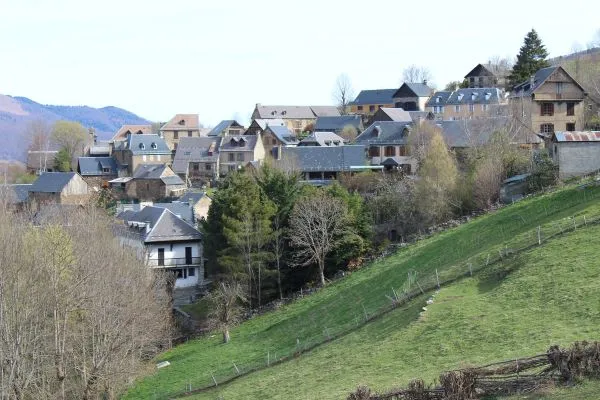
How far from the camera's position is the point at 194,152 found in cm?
9431

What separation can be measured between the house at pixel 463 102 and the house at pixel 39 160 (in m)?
50.7

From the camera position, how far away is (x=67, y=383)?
3453 centimetres

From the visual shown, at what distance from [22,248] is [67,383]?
6382 millimetres

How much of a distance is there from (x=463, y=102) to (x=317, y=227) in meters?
50.3

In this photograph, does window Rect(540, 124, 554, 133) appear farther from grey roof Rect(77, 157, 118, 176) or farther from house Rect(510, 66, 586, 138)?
grey roof Rect(77, 157, 118, 176)

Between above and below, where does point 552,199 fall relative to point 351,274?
above

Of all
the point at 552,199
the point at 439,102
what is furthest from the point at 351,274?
the point at 439,102

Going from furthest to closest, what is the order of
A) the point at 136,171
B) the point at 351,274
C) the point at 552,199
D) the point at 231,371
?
the point at 136,171
the point at 351,274
the point at 552,199
the point at 231,371

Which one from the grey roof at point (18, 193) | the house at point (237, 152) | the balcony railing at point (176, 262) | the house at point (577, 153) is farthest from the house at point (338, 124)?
the house at point (577, 153)

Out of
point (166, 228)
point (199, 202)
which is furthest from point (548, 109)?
point (166, 228)

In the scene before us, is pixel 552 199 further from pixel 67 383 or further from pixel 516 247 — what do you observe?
pixel 67 383

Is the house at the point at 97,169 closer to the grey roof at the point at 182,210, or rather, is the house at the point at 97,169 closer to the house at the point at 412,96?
the grey roof at the point at 182,210

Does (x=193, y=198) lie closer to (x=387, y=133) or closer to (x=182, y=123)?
(x=387, y=133)

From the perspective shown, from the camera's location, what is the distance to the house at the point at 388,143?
75188 millimetres
